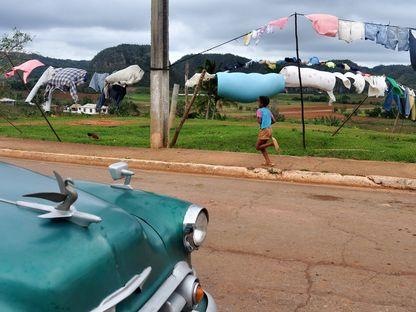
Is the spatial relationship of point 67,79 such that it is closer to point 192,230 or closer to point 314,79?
point 314,79

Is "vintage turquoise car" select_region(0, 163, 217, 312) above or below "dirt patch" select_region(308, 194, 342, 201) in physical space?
above

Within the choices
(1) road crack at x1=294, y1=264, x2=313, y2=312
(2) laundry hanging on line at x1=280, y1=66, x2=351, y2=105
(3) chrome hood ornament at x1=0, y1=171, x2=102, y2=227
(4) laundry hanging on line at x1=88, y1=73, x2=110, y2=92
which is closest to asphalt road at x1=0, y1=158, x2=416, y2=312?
(1) road crack at x1=294, y1=264, x2=313, y2=312

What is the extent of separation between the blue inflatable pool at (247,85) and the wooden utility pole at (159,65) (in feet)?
4.09

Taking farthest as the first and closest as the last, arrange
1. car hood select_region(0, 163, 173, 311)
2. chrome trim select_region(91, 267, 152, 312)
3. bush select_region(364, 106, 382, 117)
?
bush select_region(364, 106, 382, 117)
chrome trim select_region(91, 267, 152, 312)
car hood select_region(0, 163, 173, 311)

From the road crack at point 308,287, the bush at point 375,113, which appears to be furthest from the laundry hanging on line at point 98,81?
the bush at point 375,113

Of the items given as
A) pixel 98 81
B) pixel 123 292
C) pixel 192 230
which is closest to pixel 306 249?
pixel 192 230

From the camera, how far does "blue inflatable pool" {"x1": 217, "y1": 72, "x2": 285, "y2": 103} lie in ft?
39.2

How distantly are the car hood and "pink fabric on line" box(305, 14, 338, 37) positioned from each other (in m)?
9.38

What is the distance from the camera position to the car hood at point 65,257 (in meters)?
1.47

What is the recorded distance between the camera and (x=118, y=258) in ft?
5.86

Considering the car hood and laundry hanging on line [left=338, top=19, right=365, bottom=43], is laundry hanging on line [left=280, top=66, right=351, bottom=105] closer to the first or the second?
laundry hanging on line [left=338, top=19, right=365, bottom=43]

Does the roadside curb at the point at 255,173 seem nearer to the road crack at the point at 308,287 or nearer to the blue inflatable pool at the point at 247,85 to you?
the blue inflatable pool at the point at 247,85

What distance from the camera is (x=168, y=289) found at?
2.04 metres

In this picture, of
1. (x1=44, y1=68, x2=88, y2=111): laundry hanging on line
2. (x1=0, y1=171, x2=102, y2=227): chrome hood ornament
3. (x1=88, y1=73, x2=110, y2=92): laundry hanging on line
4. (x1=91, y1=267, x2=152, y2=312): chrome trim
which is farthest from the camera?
(x1=88, y1=73, x2=110, y2=92): laundry hanging on line
